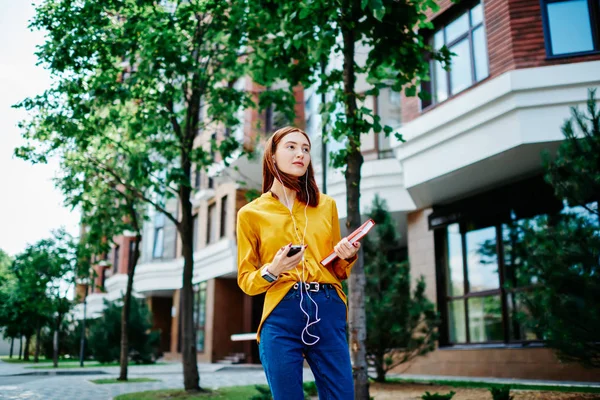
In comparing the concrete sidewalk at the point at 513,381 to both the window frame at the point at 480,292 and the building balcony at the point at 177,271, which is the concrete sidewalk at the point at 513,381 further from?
→ the building balcony at the point at 177,271

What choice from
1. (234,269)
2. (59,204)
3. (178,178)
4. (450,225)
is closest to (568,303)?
(178,178)

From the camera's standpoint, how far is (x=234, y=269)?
22844 mm

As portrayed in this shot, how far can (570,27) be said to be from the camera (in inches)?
425

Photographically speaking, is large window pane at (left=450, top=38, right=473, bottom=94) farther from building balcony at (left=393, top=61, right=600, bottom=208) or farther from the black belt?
the black belt

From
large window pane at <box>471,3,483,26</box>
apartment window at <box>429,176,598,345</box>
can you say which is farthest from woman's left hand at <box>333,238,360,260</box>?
large window pane at <box>471,3,483,26</box>

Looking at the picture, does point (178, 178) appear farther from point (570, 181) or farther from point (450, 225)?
point (450, 225)

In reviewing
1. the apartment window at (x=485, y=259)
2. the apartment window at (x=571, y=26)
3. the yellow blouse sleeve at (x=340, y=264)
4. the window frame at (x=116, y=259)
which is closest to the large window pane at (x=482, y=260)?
the apartment window at (x=485, y=259)

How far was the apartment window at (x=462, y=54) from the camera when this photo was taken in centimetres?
Result: 1216

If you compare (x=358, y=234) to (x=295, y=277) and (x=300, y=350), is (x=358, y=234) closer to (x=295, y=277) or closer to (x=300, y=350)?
(x=295, y=277)

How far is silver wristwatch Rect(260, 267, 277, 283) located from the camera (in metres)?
2.49

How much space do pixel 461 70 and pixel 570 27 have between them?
2602mm

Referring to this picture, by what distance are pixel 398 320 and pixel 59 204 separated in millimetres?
7638

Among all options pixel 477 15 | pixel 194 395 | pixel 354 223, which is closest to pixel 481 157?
pixel 477 15

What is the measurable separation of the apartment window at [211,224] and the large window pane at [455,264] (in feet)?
45.7
